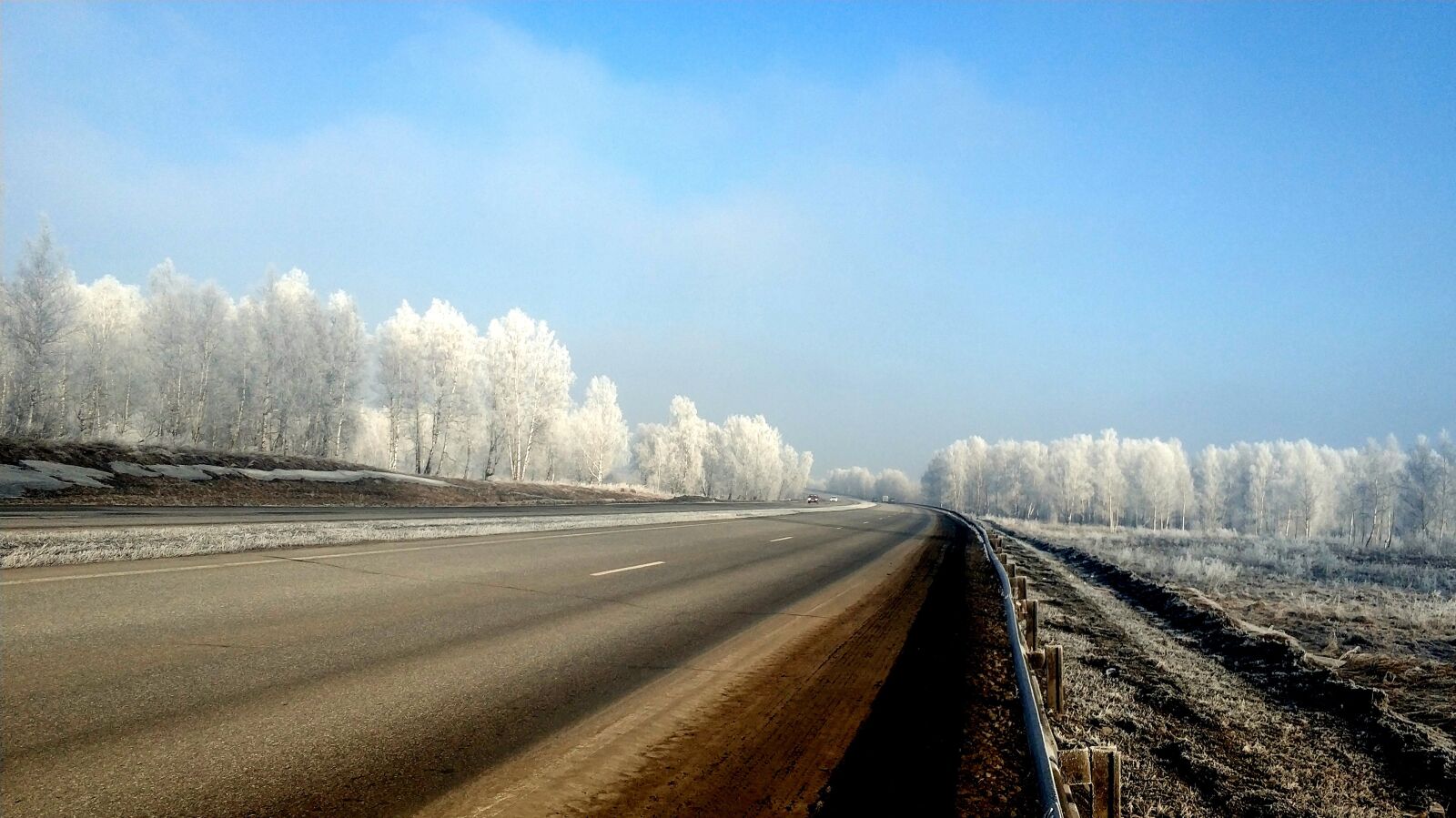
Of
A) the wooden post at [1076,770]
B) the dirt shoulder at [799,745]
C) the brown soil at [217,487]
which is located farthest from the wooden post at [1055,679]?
the brown soil at [217,487]

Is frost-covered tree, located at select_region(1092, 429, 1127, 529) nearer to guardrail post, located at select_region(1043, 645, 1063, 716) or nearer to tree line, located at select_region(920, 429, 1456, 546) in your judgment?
tree line, located at select_region(920, 429, 1456, 546)

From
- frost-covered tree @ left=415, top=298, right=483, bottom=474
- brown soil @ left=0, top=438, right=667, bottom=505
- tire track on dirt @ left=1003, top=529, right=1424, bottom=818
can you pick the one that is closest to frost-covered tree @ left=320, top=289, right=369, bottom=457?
frost-covered tree @ left=415, top=298, right=483, bottom=474

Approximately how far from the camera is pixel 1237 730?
6.25m

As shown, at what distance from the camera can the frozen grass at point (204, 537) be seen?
955 cm

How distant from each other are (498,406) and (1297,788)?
5390 cm

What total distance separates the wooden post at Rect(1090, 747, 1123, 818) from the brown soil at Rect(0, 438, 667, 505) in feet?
84.4

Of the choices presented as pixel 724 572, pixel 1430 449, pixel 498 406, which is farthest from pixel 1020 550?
pixel 1430 449

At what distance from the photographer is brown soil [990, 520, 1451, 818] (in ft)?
15.7

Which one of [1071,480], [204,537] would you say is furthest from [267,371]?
[1071,480]

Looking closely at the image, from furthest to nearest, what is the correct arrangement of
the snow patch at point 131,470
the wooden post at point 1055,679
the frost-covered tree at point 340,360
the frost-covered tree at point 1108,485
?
the frost-covered tree at point 1108,485, the frost-covered tree at point 340,360, the snow patch at point 131,470, the wooden post at point 1055,679

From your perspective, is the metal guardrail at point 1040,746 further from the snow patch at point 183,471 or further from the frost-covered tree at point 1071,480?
the frost-covered tree at point 1071,480

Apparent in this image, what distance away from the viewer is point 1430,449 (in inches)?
2788

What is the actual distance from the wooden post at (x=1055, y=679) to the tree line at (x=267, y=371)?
49028mm

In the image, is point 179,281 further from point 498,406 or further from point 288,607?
point 288,607
